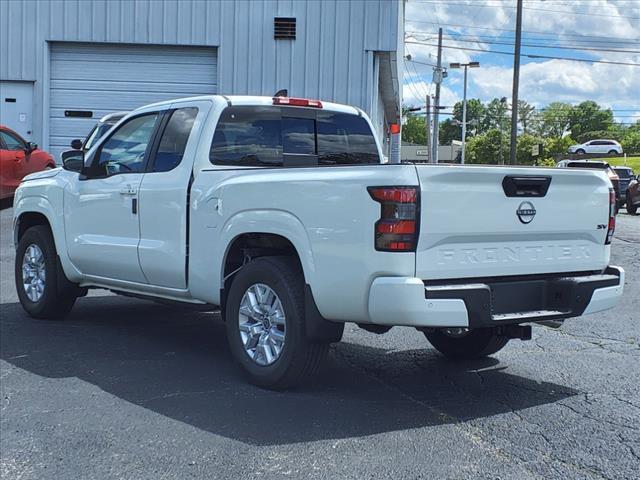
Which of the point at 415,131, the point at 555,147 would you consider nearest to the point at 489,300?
the point at 555,147

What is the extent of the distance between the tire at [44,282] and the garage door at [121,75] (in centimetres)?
1261

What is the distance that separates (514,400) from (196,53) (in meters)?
16.2

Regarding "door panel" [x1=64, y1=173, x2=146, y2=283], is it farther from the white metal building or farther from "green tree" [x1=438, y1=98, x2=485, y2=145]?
"green tree" [x1=438, y1=98, x2=485, y2=145]

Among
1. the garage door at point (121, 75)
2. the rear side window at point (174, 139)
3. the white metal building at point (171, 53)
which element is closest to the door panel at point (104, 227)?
the rear side window at point (174, 139)

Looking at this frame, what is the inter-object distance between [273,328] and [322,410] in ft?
2.12

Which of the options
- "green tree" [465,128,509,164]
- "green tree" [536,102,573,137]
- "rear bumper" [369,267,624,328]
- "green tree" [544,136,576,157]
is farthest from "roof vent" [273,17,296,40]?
"green tree" [536,102,573,137]

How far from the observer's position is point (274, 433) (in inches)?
164

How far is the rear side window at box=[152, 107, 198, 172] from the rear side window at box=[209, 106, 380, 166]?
0.28 metres

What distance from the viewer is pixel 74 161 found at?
6.67 m

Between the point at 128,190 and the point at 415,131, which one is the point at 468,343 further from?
the point at 415,131

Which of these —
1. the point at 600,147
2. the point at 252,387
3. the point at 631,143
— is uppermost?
the point at 631,143

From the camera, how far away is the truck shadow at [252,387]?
4387 millimetres

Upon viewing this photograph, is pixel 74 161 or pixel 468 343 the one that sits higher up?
pixel 74 161

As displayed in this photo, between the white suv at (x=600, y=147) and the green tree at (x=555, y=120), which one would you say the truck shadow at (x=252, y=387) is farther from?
the green tree at (x=555, y=120)
